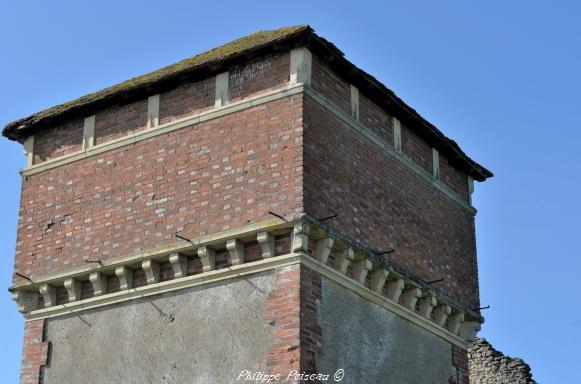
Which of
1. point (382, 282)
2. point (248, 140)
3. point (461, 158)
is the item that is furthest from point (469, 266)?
point (248, 140)

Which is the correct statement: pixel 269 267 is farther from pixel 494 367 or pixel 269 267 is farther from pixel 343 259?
pixel 494 367

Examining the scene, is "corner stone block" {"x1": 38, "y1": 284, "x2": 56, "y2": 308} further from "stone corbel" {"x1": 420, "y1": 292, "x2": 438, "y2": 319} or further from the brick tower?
"stone corbel" {"x1": 420, "y1": 292, "x2": 438, "y2": 319}

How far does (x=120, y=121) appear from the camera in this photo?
2017cm

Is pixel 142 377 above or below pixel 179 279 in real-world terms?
below

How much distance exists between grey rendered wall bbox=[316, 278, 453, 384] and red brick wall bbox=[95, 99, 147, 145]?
4489mm

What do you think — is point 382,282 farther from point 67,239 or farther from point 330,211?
point 67,239

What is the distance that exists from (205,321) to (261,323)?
1.07m

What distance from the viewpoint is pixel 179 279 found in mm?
18359

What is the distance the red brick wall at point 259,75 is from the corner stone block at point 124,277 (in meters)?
3.17

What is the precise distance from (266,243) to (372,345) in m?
2.53

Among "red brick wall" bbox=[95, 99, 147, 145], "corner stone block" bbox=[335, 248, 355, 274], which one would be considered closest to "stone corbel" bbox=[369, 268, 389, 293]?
"corner stone block" bbox=[335, 248, 355, 274]

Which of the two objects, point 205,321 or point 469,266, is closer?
point 205,321

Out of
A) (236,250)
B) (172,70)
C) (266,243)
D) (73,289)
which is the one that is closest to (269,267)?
(266,243)

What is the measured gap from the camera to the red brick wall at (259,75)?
1869cm
